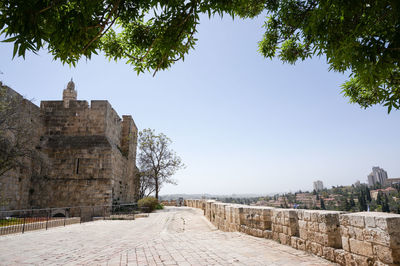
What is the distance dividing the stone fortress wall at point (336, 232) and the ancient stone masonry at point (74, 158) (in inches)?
479

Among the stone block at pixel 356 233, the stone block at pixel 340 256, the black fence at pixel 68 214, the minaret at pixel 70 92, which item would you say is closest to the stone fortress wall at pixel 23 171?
the black fence at pixel 68 214

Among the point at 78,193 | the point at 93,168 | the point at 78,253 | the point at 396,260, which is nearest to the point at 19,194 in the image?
the point at 78,193

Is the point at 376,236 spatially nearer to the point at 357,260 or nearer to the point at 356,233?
the point at 356,233

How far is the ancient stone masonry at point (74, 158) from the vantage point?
15.2 metres

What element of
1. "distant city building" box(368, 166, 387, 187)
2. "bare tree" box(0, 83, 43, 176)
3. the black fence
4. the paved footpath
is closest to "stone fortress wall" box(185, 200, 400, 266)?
the paved footpath

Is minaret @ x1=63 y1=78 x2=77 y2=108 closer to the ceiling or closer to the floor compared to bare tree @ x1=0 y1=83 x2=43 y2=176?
closer to the ceiling

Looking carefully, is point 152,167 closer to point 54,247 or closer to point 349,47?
point 54,247

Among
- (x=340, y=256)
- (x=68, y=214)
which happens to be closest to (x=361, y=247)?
(x=340, y=256)

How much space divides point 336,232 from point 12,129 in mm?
15087

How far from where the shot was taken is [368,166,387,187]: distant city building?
128500mm

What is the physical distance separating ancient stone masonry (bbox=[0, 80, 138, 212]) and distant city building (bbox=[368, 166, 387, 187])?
150868mm

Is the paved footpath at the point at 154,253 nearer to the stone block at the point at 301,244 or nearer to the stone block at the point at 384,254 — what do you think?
the stone block at the point at 301,244

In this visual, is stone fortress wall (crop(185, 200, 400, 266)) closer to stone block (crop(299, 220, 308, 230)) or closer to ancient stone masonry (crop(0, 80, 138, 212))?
stone block (crop(299, 220, 308, 230))

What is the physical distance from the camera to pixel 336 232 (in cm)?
420
